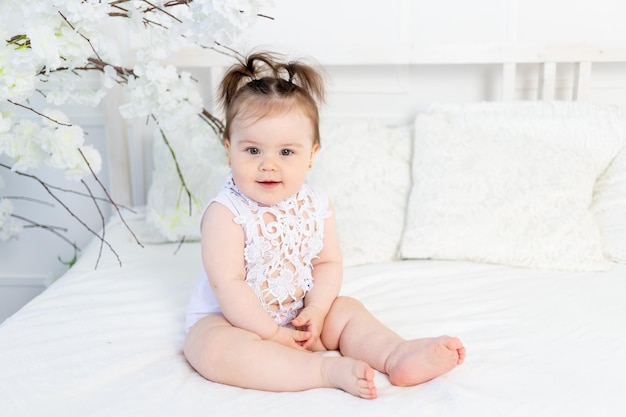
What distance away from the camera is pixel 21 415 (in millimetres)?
945

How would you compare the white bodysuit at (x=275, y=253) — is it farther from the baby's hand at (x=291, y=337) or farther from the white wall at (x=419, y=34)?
the white wall at (x=419, y=34)

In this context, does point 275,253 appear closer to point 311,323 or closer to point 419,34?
point 311,323

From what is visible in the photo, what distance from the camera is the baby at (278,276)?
1022 millimetres

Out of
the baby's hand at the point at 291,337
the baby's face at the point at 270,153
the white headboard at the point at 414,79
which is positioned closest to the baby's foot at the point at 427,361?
the baby's hand at the point at 291,337

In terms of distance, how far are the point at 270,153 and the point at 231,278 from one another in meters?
0.23

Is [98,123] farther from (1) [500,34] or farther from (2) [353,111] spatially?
(1) [500,34]

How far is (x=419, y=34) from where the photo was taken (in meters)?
2.00

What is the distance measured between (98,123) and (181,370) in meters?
1.25

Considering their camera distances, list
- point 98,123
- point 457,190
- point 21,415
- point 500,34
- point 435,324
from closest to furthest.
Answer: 1. point 21,415
2. point 435,324
3. point 457,190
4. point 500,34
5. point 98,123

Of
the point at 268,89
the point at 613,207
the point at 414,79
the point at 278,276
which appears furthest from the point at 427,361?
the point at 414,79

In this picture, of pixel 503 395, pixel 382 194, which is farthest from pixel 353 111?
pixel 503 395

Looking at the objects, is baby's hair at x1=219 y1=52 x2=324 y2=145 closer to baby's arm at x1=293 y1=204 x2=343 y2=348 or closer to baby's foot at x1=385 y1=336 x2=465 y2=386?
baby's arm at x1=293 y1=204 x2=343 y2=348

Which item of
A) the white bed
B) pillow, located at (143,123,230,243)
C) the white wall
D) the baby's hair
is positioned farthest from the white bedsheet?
the white wall

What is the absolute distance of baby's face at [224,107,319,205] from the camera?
3.73 ft
